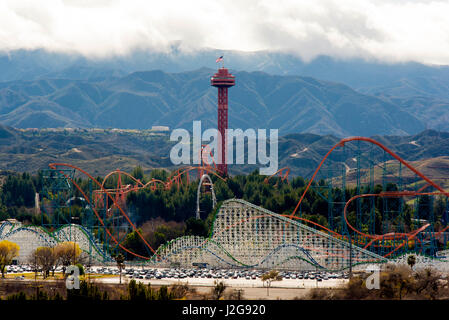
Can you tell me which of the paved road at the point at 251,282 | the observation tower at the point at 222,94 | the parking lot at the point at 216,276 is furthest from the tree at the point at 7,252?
the observation tower at the point at 222,94

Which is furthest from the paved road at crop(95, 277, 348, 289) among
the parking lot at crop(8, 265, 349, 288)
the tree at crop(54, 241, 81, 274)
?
the tree at crop(54, 241, 81, 274)

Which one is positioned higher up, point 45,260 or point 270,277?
point 45,260

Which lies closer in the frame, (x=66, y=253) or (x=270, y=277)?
(x=270, y=277)

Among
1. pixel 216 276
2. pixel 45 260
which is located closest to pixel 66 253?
pixel 45 260

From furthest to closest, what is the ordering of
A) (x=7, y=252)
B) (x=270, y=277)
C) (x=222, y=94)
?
(x=222, y=94) → (x=7, y=252) → (x=270, y=277)

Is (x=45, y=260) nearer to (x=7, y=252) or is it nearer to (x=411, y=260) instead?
(x=7, y=252)

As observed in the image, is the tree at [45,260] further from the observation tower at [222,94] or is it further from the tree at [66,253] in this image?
the observation tower at [222,94]
